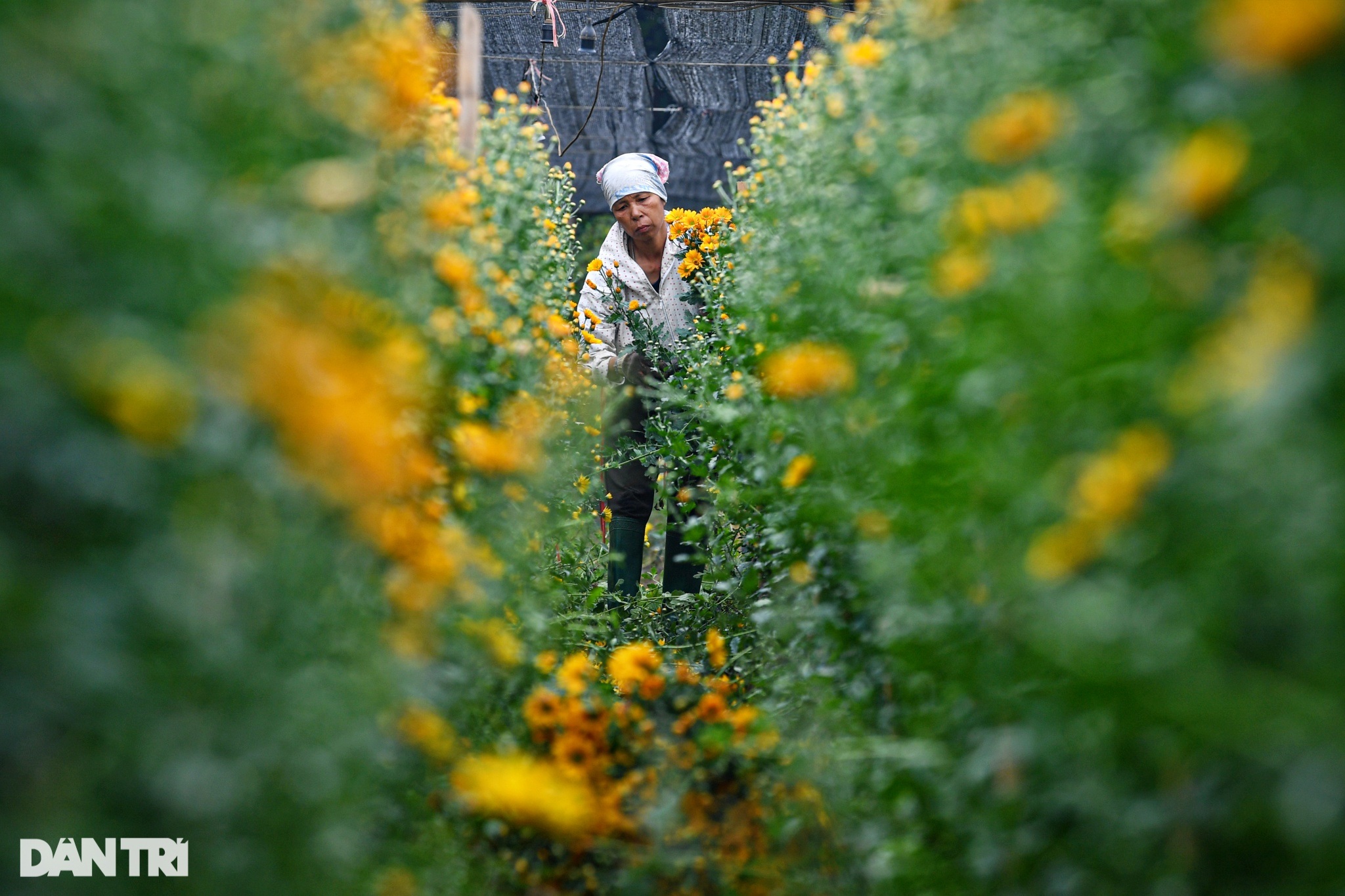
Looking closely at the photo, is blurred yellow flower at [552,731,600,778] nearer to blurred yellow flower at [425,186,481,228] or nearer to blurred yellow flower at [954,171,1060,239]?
blurred yellow flower at [425,186,481,228]

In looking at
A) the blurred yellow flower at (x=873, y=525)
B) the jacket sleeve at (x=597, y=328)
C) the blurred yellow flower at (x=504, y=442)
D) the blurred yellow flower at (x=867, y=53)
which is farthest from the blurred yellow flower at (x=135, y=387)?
the jacket sleeve at (x=597, y=328)

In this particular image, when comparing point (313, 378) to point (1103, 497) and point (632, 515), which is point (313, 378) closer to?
point (1103, 497)

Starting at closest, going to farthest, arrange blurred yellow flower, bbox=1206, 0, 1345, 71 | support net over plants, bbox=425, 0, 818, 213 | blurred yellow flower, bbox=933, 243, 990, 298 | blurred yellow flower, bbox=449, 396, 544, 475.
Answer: blurred yellow flower, bbox=1206, 0, 1345, 71, blurred yellow flower, bbox=933, 243, 990, 298, blurred yellow flower, bbox=449, 396, 544, 475, support net over plants, bbox=425, 0, 818, 213

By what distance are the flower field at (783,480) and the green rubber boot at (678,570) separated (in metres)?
1.94

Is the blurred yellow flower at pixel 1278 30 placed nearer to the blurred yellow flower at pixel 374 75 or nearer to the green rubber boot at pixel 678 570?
the blurred yellow flower at pixel 374 75

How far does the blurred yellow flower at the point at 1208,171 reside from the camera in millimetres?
911

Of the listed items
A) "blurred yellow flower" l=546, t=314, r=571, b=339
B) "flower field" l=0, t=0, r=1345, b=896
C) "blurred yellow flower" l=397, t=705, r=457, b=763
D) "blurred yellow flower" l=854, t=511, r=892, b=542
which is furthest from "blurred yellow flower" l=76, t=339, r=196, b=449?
"blurred yellow flower" l=546, t=314, r=571, b=339

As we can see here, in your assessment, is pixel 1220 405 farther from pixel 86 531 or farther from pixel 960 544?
pixel 86 531

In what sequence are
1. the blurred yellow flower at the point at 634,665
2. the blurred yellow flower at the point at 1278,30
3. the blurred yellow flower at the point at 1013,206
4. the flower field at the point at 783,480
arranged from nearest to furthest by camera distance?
the blurred yellow flower at the point at 1278,30
the flower field at the point at 783,480
the blurred yellow flower at the point at 1013,206
the blurred yellow flower at the point at 634,665

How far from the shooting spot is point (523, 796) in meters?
1.39

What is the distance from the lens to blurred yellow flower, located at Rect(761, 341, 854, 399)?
1.77 metres

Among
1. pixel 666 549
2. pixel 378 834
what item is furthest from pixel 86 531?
pixel 666 549

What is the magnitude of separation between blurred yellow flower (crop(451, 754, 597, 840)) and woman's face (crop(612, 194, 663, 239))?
8.99 feet

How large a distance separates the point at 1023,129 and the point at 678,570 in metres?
2.89
